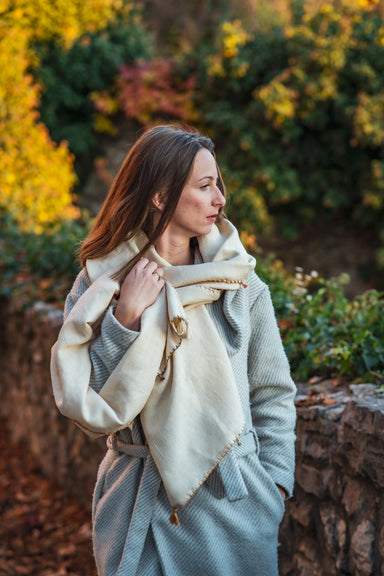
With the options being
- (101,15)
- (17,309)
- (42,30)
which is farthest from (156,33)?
(17,309)

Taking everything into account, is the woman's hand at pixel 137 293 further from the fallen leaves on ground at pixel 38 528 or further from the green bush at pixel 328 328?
the fallen leaves on ground at pixel 38 528

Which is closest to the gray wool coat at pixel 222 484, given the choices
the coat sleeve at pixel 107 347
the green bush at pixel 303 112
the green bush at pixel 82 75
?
the coat sleeve at pixel 107 347

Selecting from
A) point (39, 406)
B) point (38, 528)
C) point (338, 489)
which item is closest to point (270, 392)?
point (338, 489)

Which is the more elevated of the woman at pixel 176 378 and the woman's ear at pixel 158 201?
the woman's ear at pixel 158 201

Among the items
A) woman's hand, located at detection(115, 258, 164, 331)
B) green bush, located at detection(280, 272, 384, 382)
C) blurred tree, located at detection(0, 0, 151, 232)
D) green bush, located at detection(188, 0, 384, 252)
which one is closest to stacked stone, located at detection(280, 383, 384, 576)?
green bush, located at detection(280, 272, 384, 382)

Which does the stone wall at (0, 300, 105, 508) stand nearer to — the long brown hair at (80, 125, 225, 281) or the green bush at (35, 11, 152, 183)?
the long brown hair at (80, 125, 225, 281)

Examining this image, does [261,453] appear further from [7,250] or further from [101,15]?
[101,15]

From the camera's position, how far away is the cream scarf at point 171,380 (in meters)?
1.53

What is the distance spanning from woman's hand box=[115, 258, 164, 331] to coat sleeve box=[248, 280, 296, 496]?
0.28m

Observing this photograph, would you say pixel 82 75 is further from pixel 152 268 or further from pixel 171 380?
pixel 171 380

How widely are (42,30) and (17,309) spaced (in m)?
7.07

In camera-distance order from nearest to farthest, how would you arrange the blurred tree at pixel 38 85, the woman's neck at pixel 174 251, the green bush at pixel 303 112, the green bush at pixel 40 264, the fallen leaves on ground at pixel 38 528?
1. the woman's neck at pixel 174 251
2. the fallen leaves on ground at pixel 38 528
3. the green bush at pixel 40 264
4. the blurred tree at pixel 38 85
5. the green bush at pixel 303 112

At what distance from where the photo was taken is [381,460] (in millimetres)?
2016

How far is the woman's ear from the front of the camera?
5.55ft
